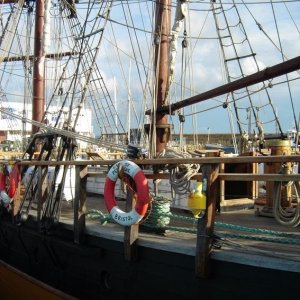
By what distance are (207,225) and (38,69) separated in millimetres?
12738

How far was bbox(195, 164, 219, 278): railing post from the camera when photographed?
4348 mm

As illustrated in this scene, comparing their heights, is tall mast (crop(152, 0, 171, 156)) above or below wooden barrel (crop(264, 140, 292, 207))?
above

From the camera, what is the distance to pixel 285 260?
12.9ft

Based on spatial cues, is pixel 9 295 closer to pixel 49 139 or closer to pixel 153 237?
pixel 49 139

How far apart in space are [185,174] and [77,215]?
1636 mm

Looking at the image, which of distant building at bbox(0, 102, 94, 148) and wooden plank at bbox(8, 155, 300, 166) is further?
distant building at bbox(0, 102, 94, 148)

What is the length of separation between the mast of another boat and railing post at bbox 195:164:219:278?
13.4ft

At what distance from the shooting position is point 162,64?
8.65 metres

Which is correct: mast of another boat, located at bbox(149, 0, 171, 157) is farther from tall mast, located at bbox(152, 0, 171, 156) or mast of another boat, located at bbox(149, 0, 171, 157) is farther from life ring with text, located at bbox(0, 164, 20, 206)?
life ring with text, located at bbox(0, 164, 20, 206)

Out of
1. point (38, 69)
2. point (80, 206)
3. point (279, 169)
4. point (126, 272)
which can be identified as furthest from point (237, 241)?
point (38, 69)

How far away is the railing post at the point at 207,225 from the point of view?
4.35 m

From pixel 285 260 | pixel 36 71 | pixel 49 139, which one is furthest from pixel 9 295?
pixel 36 71

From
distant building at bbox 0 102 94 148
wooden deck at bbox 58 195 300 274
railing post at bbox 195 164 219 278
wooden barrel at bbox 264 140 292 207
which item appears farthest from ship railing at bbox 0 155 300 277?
distant building at bbox 0 102 94 148

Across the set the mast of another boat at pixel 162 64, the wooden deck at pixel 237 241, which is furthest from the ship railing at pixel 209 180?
the mast of another boat at pixel 162 64
